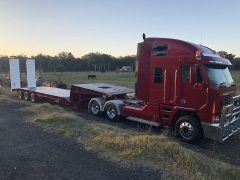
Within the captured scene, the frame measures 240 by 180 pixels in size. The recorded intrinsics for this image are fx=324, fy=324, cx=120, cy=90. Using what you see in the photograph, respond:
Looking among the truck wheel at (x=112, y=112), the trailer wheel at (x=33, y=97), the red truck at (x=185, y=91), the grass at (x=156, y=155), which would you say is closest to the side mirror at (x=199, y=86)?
the red truck at (x=185, y=91)

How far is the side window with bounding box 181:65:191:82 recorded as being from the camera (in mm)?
9656

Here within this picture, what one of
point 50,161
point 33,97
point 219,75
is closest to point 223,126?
point 219,75

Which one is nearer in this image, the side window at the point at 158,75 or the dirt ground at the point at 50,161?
the dirt ground at the point at 50,161

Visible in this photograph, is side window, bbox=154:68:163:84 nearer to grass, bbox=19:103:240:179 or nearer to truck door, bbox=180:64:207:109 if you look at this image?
truck door, bbox=180:64:207:109

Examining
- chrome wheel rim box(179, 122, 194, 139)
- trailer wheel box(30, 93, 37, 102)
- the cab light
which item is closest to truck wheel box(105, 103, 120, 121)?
chrome wheel rim box(179, 122, 194, 139)

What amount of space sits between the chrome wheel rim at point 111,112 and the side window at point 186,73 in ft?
12.0

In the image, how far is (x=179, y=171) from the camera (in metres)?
6.36

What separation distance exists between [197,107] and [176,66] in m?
1.44

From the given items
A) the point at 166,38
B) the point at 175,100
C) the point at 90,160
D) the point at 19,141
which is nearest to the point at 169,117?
the point at 175,100

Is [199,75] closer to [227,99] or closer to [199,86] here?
[199,86]

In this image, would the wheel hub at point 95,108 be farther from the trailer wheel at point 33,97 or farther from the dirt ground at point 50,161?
the trailer wheel at point 33,97

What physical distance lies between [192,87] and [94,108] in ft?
17.6

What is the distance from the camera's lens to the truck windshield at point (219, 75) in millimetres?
9402

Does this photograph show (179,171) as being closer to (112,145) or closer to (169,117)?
(112,145)
